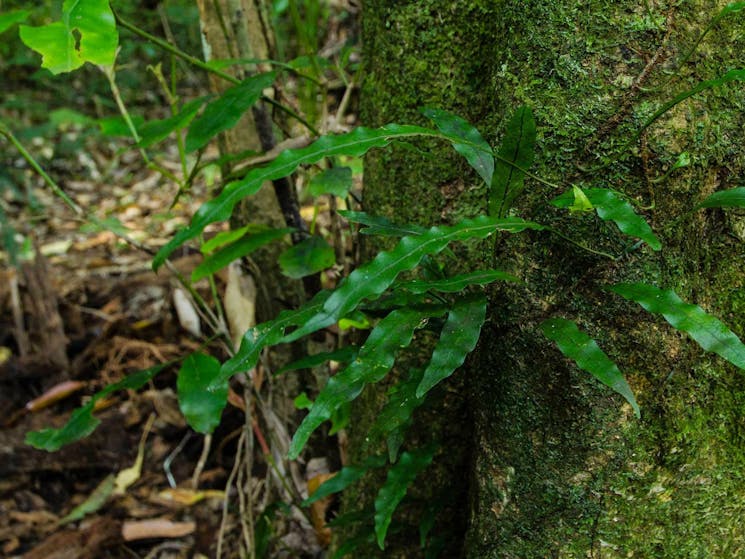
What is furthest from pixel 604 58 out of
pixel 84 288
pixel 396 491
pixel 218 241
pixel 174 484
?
pixel 84 288

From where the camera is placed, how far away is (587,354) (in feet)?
3.16

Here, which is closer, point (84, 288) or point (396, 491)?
point (396, 491)

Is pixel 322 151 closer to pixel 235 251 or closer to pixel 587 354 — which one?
pixel 587 354

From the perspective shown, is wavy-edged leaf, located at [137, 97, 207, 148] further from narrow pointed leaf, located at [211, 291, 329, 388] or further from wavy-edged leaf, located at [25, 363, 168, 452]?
narrow pointed leaf, located at [211, 291, 329, 388]

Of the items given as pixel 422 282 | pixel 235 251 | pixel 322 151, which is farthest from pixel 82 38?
pixel 235 251

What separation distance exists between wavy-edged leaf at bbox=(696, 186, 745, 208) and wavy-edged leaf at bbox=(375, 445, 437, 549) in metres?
0.68

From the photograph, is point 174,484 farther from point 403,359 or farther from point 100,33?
point 100,33

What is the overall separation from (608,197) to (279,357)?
55.5 inches

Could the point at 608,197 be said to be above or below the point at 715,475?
above

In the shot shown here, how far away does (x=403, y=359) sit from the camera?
146 cm

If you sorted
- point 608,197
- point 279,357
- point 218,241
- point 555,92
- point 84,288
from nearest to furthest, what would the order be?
point 608,197, point 555,92, point 218,241, point 279,357, point 84,288

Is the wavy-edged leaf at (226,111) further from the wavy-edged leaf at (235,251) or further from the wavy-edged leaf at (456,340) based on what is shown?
the wavy-edged leaf at (456,340)

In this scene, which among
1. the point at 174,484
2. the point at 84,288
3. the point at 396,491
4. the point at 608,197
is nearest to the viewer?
the point at 608,197

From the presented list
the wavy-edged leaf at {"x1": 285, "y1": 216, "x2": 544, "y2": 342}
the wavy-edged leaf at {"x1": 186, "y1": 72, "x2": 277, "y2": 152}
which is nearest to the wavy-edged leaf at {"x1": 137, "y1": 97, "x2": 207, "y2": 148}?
the wavy-edged leaf at {"x1": 186, "y1": 72, "x2": 277, "y2": 152}
